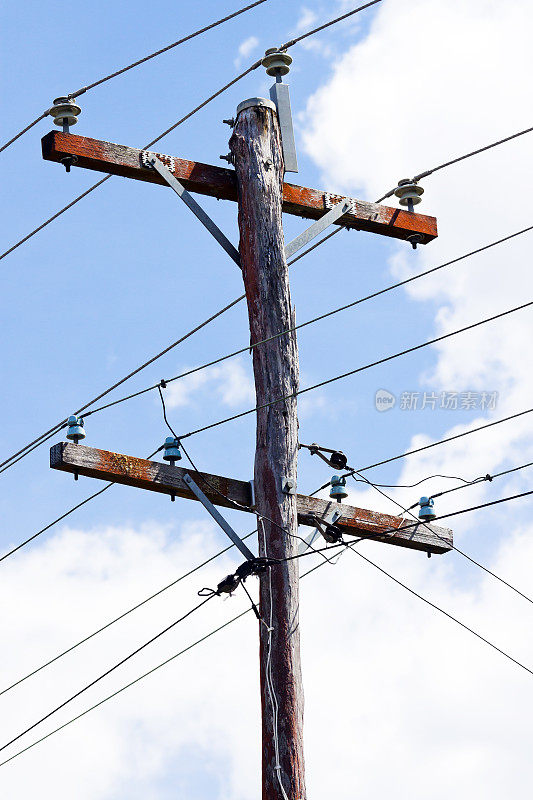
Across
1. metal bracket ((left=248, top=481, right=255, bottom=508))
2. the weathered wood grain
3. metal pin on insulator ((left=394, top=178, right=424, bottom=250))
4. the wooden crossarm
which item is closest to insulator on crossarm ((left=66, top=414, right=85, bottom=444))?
the wooden crossarm

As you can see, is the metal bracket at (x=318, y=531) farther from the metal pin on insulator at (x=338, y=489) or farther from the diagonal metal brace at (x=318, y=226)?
the diagonal metal brace at (x=318, y=226)

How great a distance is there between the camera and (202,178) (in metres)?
9.23

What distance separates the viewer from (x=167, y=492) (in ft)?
28.9

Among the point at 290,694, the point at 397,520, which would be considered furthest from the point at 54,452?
the point at 397,520

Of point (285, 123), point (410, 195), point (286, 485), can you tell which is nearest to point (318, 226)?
point (285, 123)

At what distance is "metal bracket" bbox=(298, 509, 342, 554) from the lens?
28.1ft

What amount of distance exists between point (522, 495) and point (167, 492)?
2.26 meters

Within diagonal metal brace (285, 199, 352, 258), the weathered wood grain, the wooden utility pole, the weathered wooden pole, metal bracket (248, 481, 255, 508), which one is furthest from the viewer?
diagonal metal brace (285, 199, 352, 258)

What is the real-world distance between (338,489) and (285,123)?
2479mm

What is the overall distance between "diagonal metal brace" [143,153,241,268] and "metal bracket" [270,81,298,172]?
68 centimetres

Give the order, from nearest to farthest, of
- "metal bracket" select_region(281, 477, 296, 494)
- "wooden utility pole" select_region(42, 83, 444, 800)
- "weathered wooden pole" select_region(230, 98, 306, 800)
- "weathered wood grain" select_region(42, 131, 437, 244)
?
"weathered wooden pole" select_region(230, 98, 306, 800) → "wooden utility pole" select_region(42, 83, 444, 800) → "metal bracket" select_region(281, 477, 296, 494) → "weathered wood grain" select_region(42, 131, 437, 244)

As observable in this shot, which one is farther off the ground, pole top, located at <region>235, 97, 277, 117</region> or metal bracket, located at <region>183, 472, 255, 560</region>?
pole top, located at <region>235, 97, 277, 117</region>

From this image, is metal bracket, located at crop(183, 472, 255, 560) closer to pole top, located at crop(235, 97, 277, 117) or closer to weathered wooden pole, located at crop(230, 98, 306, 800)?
weathered wooden pole, located at crop(230, 98, 306, 800)

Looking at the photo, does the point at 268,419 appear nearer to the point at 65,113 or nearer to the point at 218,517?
the point at 218,517
